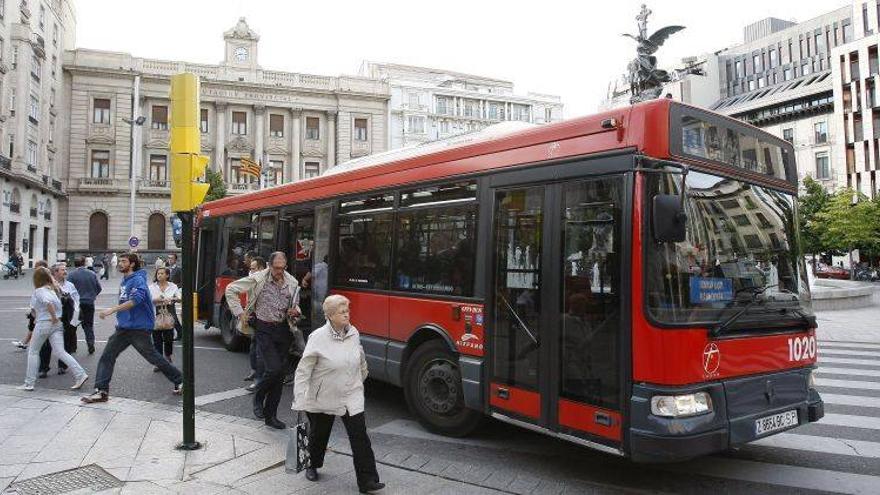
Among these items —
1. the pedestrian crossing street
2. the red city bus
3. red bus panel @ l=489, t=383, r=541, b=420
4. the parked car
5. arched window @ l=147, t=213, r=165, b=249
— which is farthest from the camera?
arched window @ l=147, t=213, r=165, b=249

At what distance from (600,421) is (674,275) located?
1.17m

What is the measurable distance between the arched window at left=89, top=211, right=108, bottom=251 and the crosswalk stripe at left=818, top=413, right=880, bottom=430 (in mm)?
55401

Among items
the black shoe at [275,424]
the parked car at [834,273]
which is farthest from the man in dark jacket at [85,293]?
the parked car at [834,273]

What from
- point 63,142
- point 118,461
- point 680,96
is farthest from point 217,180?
point 680,96

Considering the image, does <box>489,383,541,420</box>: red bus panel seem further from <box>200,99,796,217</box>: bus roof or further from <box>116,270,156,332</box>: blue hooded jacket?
<box>116,270,156,332</box>: blue hooded jacket

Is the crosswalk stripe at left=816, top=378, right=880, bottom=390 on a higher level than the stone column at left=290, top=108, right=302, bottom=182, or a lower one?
lower

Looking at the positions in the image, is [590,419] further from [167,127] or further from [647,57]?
[167,127]

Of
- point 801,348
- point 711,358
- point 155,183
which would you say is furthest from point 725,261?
point 155,183

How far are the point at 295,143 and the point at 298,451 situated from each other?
56.1 meters

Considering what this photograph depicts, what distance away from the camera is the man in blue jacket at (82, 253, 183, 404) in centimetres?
706

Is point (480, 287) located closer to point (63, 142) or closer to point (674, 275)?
point (674, 275)

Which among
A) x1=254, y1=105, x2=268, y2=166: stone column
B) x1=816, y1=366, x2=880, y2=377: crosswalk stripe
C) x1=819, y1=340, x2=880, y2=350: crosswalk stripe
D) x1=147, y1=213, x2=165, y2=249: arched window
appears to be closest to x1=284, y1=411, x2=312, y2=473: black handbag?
x1=816, y1=366, x2=880, y2=377: crosswalk stripe

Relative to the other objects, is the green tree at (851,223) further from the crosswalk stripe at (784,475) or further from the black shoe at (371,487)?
the black shoe at (371,487)

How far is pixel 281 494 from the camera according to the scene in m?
4.36
